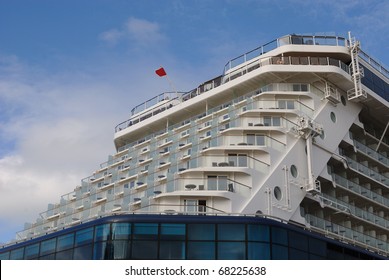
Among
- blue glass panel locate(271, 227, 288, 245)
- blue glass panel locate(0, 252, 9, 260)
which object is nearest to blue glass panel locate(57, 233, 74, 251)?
blue glass panel locate(0, 252, 9, 260)

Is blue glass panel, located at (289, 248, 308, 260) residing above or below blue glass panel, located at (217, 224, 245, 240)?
below

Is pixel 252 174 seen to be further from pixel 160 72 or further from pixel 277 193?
pixel 160 72

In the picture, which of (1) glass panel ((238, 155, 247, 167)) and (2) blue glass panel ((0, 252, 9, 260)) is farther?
(2) blue glass panel ((0, 252, 9, 260))

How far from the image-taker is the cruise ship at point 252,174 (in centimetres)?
3416

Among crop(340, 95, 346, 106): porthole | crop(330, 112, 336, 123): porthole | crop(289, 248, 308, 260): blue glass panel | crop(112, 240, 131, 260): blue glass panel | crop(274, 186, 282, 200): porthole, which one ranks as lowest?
crop(112, 240, 131, 260): blue glass panel

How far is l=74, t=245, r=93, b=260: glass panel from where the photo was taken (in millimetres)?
34469

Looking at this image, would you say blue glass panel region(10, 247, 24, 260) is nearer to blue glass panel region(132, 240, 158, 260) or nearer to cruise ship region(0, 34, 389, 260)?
cruise ship region(0, 34, 389, 260)

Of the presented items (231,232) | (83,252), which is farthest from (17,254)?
(231,232)

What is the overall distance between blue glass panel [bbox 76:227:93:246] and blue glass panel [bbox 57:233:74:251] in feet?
1.68

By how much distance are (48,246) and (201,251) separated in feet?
31.0

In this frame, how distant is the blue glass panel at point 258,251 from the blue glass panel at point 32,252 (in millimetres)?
12607

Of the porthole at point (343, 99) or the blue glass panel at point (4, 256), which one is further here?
the porthole at point (343, 99)

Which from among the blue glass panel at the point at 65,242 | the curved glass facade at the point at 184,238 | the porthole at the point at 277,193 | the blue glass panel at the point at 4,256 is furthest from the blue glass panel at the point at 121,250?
the blue glass panel at the point at 4,256

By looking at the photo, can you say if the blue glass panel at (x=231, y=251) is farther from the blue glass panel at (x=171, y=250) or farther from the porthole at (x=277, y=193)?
the porthole at (x=277, y=193)
